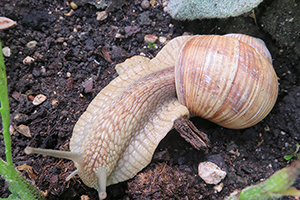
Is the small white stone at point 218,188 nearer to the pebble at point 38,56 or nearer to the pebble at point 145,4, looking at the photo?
the pebble at point 145,4

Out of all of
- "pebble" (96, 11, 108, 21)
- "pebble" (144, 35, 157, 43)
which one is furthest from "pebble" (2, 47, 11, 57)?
"pebble" (144, 35, 157, 43)

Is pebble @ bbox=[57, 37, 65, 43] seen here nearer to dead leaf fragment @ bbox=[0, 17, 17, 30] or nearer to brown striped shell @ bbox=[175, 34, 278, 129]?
dead leaf fragment @ bbox=[0, 17, 17, 30]

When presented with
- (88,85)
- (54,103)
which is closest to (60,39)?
(88,85)

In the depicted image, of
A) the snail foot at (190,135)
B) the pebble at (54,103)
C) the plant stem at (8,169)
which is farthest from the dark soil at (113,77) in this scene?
the plant stem at (8,169)

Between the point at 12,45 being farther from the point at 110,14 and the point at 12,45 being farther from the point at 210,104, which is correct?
the point at 210,104

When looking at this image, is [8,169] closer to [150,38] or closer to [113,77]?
[113,77]

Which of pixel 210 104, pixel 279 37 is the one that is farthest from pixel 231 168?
pixel 279 37
